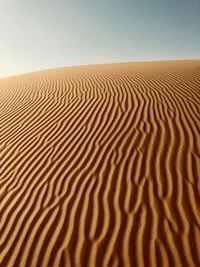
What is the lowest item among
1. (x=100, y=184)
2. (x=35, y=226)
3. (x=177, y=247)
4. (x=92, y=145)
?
(x=177, y=247)

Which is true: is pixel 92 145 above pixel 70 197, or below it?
above

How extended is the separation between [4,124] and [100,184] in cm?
450

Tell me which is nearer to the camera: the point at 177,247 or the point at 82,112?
the point at 177,247

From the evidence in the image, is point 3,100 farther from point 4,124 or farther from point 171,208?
point 171,208

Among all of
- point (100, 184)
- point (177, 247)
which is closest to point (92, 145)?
point (100, 184)

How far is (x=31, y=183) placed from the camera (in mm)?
4086

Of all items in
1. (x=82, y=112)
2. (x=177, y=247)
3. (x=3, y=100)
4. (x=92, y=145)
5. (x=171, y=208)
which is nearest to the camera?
(x=177, y=247)

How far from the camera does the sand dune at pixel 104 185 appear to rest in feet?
9.12

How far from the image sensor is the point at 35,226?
319 cm

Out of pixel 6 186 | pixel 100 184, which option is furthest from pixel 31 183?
pixel 100 184

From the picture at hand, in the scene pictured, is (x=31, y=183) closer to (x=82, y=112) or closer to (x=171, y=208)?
(x=171, y=208)

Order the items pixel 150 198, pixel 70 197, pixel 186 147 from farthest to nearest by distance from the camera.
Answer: pixel 186 147, pixel 70 197, pixel 150 198

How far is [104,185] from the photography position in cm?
376

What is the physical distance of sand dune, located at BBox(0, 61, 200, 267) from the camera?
278cm
